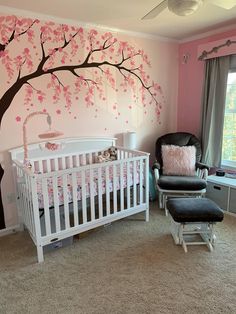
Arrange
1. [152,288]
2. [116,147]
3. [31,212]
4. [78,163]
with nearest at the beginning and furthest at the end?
[152,288]
[31,212]
[78,163]
[116,147]

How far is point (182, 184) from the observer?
3072 millimetres

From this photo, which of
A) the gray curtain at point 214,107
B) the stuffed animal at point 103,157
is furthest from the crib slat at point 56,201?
the gray curtain at point 214,107

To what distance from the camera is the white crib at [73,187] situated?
2248mm

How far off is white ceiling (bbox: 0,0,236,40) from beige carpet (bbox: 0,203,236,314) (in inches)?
90.2

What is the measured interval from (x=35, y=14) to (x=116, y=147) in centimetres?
184

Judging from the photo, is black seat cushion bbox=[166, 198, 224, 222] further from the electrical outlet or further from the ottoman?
the electrical outlet

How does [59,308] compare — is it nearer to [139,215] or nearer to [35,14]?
[139,215]

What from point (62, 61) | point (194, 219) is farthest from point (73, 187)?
point (62, 61)

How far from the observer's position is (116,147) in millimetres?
3420

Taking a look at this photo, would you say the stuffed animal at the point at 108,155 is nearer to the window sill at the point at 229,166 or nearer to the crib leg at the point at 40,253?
the crib leg at the point at 40,253

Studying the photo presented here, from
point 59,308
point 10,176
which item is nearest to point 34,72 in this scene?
point 10,176

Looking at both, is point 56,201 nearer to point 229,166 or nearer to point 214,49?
point 229,166

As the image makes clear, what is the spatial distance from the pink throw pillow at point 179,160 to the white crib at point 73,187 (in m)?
0.61

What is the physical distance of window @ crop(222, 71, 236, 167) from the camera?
135 inches
